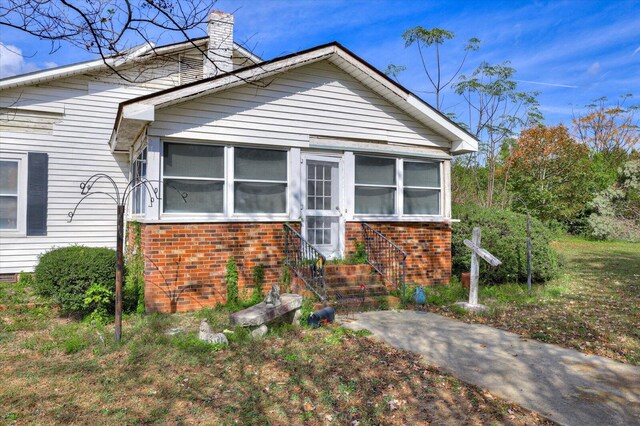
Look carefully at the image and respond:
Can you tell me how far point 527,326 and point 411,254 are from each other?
10.9 ft

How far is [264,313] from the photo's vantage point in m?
6.03

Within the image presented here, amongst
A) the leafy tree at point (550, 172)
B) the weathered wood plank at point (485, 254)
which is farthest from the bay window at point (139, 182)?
the leafy tree at point (550, 172)

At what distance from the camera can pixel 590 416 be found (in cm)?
365

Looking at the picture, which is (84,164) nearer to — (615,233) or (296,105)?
(296,105)

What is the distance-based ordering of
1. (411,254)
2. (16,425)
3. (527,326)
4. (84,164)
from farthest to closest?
(84,164)
(411,254)
(527,326)
(16,425)

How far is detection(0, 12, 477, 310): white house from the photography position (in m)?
7.64

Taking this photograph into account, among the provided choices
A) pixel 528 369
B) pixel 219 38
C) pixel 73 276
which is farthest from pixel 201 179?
pixel 528 369

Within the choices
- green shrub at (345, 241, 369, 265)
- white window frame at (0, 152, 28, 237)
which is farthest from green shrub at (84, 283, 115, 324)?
green shrub at (345, 241, 369, 265)

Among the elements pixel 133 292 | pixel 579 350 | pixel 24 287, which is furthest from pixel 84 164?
pixel 579 350

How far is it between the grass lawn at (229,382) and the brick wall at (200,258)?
1.20 m

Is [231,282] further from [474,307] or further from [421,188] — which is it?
[421,188]

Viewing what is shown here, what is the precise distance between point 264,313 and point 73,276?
10.3 feet

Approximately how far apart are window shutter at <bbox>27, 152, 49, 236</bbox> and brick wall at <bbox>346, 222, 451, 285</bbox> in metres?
7.03

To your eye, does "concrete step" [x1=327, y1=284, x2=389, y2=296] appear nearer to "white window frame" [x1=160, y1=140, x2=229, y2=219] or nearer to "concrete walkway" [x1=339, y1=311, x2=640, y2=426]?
"concrete walkway" [x1=339, y1=311, x2=640, y2=426]
